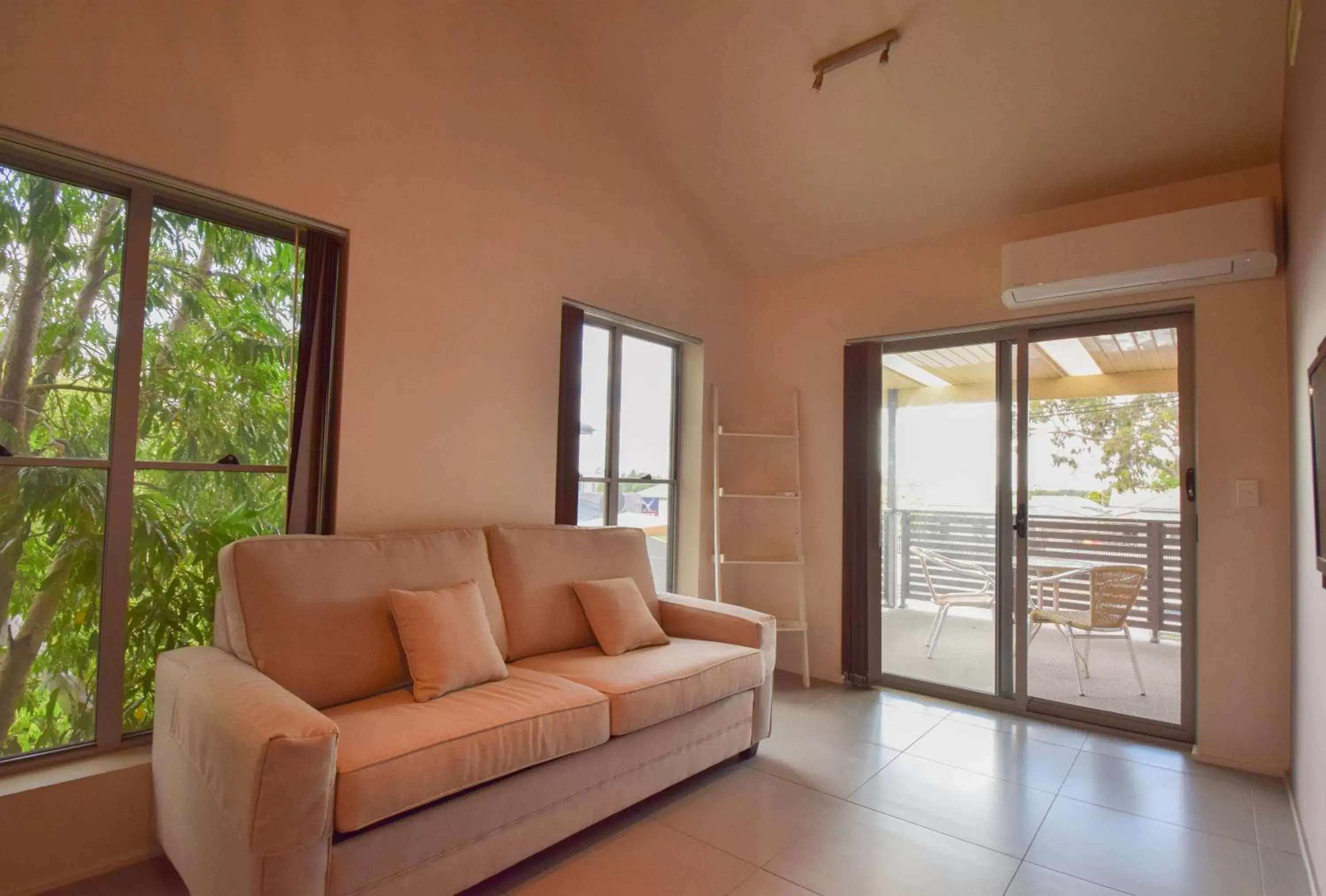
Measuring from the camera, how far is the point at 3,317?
1.95 m

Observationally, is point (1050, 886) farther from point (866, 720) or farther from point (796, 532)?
point (796, 532)

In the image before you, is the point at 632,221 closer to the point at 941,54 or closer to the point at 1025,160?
the point at 941,54

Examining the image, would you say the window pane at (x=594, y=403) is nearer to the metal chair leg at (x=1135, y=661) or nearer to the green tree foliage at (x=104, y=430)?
the green tree foliage at (x=104, y=430)

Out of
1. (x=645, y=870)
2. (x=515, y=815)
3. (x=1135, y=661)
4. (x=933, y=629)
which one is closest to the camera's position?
(x=515, y=815)

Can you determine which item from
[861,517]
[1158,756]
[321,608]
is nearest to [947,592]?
[861,517]

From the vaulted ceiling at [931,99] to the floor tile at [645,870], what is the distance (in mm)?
3260

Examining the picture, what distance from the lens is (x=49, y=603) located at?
2.03 metres

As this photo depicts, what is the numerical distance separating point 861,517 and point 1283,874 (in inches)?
90.6

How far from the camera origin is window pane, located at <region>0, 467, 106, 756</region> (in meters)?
1.97

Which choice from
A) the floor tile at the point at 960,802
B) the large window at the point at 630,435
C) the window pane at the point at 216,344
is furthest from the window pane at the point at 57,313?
the floor tile at the point at 960,802

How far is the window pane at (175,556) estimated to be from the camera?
2.19 m

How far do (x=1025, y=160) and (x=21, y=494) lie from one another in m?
4.17

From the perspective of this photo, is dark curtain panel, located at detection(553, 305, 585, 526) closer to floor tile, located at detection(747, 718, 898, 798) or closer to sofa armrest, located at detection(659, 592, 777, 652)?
sofa armrest, located at detection(659, 592, 777, 652)

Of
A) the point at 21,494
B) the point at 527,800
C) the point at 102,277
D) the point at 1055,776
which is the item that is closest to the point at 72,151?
the point at 102,277
